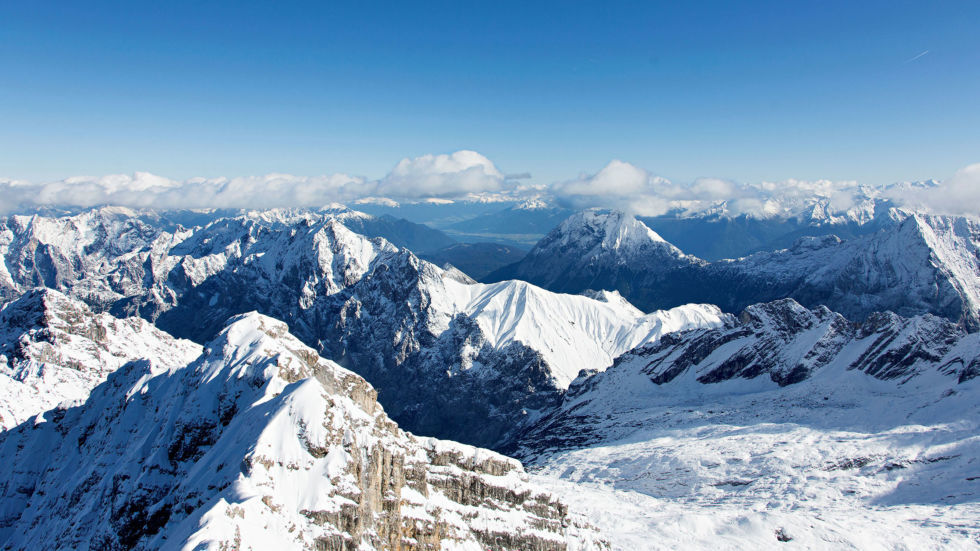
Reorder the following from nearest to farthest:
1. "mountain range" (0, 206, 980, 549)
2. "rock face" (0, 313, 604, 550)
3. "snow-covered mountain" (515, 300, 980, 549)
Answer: "rock face" (0, 313, 604, 550) < "mountain range" (0, 206, 980, 549) < "snow-covered mountain" (515, 300, 980, 549)

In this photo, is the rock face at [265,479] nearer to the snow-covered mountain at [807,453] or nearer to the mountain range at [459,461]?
the mountain range at [459,461]

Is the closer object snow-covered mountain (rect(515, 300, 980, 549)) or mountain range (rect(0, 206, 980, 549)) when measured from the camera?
mountain range (rect(0, 206, 980, 549))

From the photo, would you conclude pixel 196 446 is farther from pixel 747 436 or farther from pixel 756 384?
pixel 756 384

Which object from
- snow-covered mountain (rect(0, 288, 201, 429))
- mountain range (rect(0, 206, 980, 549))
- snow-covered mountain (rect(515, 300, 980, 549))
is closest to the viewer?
mountain range (rect(0, 206, 980, 549))

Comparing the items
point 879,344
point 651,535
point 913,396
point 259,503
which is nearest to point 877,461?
point 913,396

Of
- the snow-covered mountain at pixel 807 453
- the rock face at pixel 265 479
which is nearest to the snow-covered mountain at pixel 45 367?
the rock face at pixel 265 479

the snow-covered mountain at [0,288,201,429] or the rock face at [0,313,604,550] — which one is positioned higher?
the rock face at [0,313,604,550]

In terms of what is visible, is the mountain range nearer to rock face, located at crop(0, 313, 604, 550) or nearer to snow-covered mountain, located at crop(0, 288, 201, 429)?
rock face, located at crop(0, 313, 604, 550)

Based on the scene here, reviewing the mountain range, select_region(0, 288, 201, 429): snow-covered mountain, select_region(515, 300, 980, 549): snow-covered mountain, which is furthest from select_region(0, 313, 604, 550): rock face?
select_region(0, 288, 201, 429): snow-covered mountain
